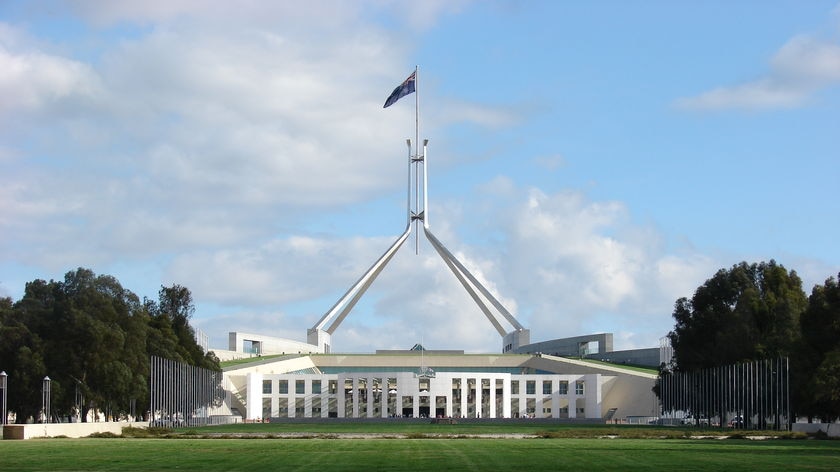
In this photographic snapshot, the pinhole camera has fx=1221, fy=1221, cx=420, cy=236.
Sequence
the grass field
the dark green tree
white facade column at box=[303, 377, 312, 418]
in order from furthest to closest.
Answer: white facade column at box=[303, 377, 312, 418], the dark green tree, the grass field

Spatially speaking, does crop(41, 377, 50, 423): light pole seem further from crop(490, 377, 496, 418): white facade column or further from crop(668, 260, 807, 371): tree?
crop(490, 377, 496, 418): white facade column

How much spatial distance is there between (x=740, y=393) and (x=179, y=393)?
25.1 meters

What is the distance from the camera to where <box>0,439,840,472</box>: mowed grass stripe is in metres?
20.1

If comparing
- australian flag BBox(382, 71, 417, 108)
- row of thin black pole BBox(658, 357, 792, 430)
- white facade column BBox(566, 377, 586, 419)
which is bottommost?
white facade column BBox(566, 377, 586, 419)

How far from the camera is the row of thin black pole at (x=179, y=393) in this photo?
52.5 meters

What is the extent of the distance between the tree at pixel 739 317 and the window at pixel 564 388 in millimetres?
22649

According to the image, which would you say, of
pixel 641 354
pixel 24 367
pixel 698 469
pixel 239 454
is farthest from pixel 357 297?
pixel 698 469

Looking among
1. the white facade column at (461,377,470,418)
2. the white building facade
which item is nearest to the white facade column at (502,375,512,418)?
the white building facade

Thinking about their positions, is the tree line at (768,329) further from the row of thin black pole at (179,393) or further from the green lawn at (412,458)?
the row of thin black pole at (179,393)

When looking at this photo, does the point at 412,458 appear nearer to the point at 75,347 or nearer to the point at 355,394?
the point at 75,347

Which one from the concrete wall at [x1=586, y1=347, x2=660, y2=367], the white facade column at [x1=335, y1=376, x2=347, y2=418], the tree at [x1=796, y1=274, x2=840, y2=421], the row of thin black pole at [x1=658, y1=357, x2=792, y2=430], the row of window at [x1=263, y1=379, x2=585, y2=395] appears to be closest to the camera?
the tree at [x1=796, y1=274, x2=840, y2=421]

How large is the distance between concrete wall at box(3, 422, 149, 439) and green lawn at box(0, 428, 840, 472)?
7.12 m

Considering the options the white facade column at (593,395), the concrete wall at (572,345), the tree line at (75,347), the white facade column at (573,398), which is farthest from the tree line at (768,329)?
the concrete wall at (572,345)

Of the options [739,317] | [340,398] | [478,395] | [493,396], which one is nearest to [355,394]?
[340,398]
